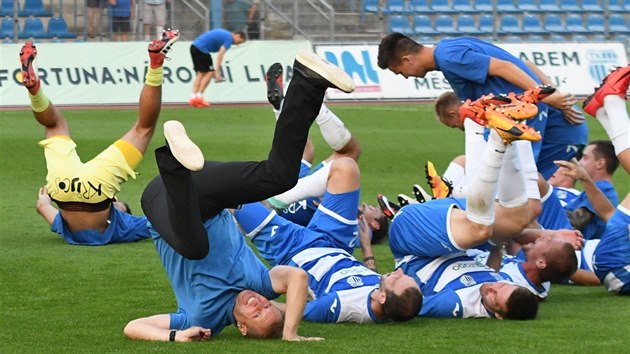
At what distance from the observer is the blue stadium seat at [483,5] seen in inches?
1137

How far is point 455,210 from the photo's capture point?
24.9 ft

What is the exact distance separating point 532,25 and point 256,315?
75.8 ft

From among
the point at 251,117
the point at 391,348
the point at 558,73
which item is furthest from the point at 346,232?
the point at 558,73

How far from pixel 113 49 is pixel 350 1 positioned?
23.5 ft

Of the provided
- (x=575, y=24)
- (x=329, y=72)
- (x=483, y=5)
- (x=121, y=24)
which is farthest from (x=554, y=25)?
(x=329, y=72)

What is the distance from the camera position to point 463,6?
1141 inches

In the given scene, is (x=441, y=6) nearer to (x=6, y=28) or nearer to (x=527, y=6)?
(x=527, y=6)

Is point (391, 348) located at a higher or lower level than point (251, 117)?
higher

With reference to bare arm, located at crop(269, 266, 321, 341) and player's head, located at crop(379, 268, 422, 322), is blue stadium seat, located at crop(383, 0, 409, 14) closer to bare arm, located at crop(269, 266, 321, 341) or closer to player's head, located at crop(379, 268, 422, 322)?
player's head, located at crop(379, 268, 422, 322)

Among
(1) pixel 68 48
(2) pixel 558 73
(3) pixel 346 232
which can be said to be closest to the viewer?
(3) pixel 346 232

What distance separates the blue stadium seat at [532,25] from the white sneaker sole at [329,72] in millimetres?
22541

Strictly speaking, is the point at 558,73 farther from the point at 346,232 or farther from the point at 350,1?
the point at 346,232

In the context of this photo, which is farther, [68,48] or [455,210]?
[68,48]

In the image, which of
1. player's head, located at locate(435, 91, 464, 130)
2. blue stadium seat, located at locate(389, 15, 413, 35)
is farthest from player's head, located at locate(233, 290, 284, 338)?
blue stadium seat, located at locate(389, 15, 413, 35)
